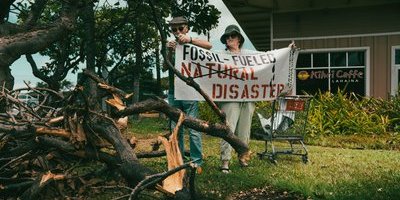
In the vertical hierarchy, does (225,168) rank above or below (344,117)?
below

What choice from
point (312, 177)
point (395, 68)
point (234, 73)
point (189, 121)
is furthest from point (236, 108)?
point (395, 68)

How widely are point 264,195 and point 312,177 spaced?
1150mm

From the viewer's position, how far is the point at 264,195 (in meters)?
4.57

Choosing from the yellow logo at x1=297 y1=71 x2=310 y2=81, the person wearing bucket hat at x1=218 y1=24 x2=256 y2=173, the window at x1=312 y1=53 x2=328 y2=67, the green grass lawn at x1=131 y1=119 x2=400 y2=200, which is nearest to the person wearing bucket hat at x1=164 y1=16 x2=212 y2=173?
the green grass lawn at x1=131 y1=119 x2=400 y2=200

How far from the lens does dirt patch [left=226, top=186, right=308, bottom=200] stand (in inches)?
175

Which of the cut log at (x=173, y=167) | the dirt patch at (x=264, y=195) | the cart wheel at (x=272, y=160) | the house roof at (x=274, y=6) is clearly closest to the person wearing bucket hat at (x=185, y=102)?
the dirt patch at (x=264, y=195)

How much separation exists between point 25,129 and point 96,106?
71cm

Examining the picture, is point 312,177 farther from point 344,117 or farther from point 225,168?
point 344,117

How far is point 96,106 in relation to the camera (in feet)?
14.7

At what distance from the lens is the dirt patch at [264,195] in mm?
4434

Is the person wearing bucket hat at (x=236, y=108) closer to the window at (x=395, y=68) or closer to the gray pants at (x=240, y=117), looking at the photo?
the gray pants at (x=240, y=117)

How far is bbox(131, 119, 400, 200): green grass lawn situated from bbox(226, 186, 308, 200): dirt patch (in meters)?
0.06

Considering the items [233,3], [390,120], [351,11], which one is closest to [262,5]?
[233,3]

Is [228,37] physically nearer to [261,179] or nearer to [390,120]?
[261,179]
